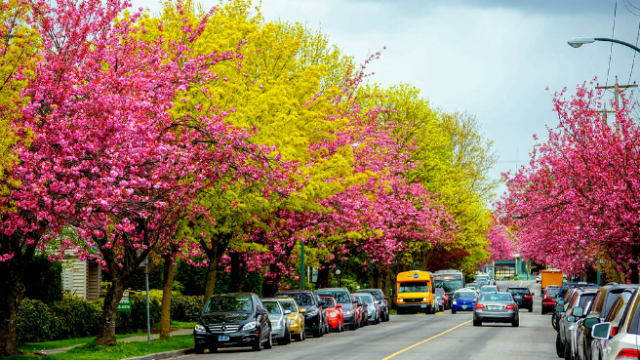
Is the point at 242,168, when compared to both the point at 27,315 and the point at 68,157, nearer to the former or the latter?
the point at 68,157

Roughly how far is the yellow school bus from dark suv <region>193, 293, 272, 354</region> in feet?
100

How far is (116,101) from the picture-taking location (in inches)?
603

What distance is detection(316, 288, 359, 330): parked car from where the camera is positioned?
35.6 metres

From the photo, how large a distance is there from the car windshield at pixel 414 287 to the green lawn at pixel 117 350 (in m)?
30.4

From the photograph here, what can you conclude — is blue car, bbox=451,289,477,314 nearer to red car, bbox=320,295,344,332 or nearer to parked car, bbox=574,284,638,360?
red car, bbox=320,295,344,332

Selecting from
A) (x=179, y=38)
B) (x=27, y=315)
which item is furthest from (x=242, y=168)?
(x=27, y=315)

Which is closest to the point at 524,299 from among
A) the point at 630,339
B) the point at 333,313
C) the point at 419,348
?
the point at 333,313

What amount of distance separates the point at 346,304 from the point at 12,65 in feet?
75.2

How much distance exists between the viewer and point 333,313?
33875 millimetres

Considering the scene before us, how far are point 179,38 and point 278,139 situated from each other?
148 inches

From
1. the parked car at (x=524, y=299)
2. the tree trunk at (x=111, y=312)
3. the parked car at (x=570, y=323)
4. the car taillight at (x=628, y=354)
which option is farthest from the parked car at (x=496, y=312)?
the car taillight at (x=628, y=354)

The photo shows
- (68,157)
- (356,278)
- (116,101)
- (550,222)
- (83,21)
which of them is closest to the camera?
(68,157)

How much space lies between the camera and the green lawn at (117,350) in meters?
19.9

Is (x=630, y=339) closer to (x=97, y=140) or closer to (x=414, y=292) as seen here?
(x=97, y=140)
